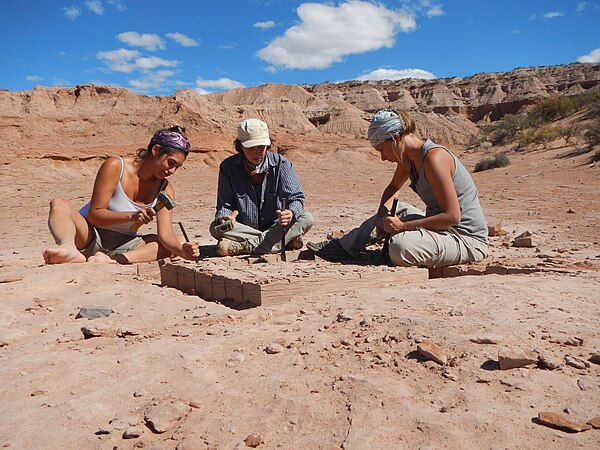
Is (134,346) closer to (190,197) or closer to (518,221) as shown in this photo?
(518,221)

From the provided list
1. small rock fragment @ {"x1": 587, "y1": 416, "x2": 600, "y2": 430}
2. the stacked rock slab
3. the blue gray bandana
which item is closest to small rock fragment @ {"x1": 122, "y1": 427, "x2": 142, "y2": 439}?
small rock fragment @ {"x1": 587, "y1": 416, "x2": 600, "y2": 430}

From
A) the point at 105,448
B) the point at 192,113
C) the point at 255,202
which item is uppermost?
the point at 192,113

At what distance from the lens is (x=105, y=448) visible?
1.83 metres

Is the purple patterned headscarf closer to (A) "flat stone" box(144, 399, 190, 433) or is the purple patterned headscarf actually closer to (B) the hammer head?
(B) the hammer head

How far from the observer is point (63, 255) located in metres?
4.64

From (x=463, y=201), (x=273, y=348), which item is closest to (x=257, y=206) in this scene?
(x=463, y=201)

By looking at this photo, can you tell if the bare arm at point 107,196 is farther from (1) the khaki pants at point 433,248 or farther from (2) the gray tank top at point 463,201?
(2) the gray tank top at point 463,201

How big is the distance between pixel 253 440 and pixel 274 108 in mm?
32388

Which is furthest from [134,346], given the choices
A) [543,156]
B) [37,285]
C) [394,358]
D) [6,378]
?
[543,156]

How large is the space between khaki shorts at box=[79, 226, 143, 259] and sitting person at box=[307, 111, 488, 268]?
2.22 meters

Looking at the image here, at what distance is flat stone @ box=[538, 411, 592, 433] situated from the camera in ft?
5.79

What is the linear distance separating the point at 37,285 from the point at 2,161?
39.4 ft

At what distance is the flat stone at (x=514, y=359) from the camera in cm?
218

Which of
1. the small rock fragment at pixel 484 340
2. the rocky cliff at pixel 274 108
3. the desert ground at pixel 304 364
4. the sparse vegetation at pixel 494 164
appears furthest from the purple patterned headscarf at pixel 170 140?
the rocky cliff at pixel 274 108
